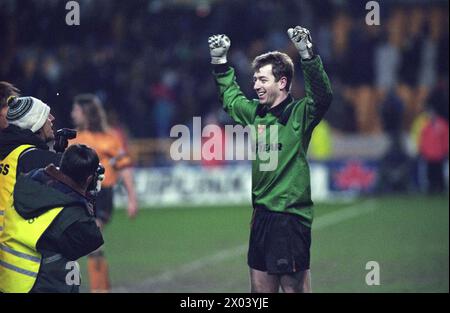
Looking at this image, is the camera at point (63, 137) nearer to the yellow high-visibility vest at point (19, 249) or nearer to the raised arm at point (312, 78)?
the yellow high-visibility vest at point (19, 249)

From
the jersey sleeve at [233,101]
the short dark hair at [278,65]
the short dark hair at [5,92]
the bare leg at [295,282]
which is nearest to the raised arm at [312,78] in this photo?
the short dark hair at [278,65]

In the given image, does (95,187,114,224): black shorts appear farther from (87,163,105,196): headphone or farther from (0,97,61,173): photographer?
(87,163,105,196): headphone

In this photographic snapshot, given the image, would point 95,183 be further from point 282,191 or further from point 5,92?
point 5,92

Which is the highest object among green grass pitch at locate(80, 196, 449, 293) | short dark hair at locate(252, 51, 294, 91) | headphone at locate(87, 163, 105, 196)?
short dark hair at locate(252, 51, 294, 91)

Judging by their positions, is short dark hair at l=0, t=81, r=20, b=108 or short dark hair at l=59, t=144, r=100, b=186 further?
short dark hair at l=0, t=81, r=20, b=108

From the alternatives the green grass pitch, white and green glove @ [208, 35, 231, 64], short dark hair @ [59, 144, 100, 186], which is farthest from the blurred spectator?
short dark hair @ [59, 144, 100, 186]

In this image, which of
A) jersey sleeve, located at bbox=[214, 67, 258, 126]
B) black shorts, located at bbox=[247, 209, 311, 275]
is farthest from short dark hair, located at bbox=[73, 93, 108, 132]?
black shorts, located at bbox=[247, 209, 311, 275]

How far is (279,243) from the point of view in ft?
25.2

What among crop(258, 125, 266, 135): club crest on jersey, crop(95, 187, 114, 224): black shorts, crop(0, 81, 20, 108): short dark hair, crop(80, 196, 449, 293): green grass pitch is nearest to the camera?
crop(258, 125, 266, 135): club crest on jersey

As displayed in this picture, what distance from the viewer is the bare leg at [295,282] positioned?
7.75 m

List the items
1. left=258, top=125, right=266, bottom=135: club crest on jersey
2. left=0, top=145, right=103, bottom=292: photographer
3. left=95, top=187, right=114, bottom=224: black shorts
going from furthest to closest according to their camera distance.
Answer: left=95, top=187, right=114, bottom=224: black shorts → left=258, top=125, right=266, bottom=135: club crest on jersey → left=0, top=145, right=103, bottom=292: photographer

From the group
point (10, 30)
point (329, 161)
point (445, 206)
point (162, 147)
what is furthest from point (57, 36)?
point (445, 206)

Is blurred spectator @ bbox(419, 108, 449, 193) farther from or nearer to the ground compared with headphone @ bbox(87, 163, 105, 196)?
nearer to the ground

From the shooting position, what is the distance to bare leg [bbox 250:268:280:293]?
777cm
